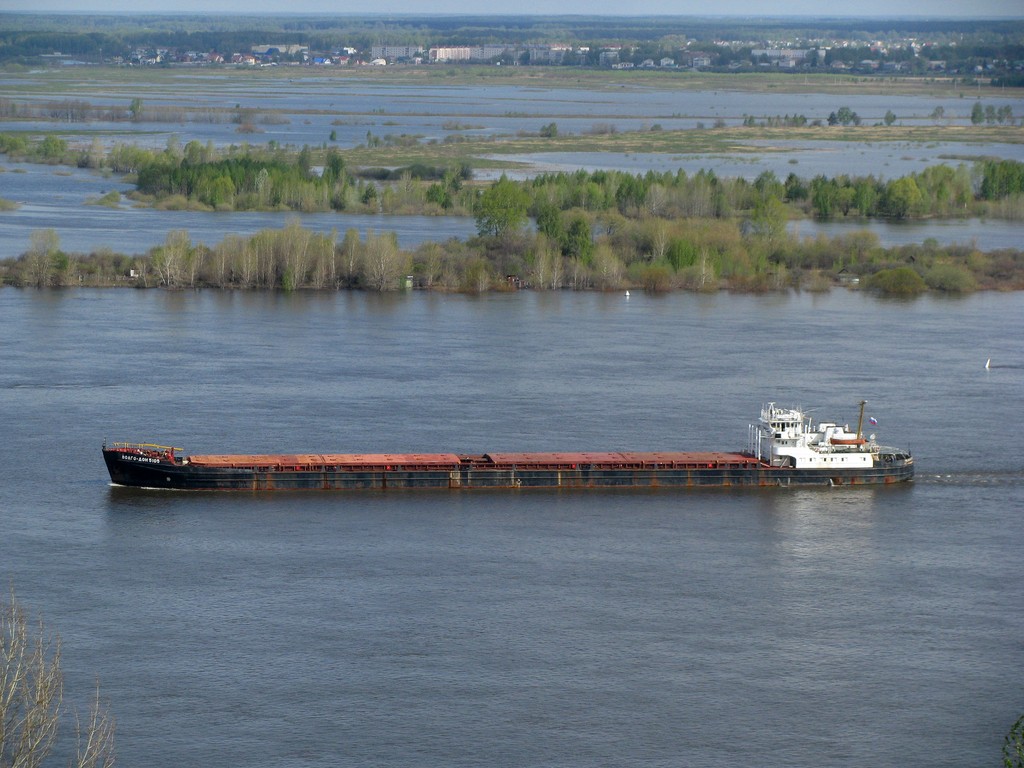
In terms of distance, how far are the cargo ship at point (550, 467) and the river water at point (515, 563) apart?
14.8 inches

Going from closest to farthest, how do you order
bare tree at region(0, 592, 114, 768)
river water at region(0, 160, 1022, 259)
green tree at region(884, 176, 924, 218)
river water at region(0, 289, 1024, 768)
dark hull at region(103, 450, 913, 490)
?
bare tree at region(0, 592, 114, 768), river water at region(0, 289, 1024, 768), dark hull at region(103, 450, 913, 490), river water at region(0, 160, 1022, 259), green tree at region(884, 176, 924, 218)

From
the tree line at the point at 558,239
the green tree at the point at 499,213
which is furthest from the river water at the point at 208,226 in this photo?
the green tree at the point at 499,213

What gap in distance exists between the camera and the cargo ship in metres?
28.2

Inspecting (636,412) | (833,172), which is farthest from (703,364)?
(833,172)

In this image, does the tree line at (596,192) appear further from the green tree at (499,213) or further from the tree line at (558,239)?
the green tree at (499,213)

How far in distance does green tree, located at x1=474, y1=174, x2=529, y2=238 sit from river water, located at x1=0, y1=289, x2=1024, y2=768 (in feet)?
41.2

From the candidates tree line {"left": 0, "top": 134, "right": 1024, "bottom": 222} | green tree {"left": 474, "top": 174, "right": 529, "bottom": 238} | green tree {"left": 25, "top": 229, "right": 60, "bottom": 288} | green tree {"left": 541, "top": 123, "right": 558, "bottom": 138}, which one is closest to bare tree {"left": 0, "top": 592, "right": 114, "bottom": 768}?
green tree {"left": 25, "top": 229, "right": 60, "bottom": 288}

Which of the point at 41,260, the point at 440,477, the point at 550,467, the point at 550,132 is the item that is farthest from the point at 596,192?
the point at 550,132

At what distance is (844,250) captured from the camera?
55.0 metres

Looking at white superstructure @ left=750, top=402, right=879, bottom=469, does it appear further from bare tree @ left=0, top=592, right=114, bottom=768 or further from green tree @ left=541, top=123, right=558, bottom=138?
green tree @ left=541, top=123, right=558, bottom=138

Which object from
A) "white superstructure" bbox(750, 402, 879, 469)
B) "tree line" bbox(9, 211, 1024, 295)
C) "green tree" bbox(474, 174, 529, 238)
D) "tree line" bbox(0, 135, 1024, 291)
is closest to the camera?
"white superstructure" bbox(750, 402, 879, 469)

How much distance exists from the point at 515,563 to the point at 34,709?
11712 millimetres

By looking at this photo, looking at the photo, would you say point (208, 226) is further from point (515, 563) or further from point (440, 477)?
point (515, 563)

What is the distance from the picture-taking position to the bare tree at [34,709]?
44.9 ft
